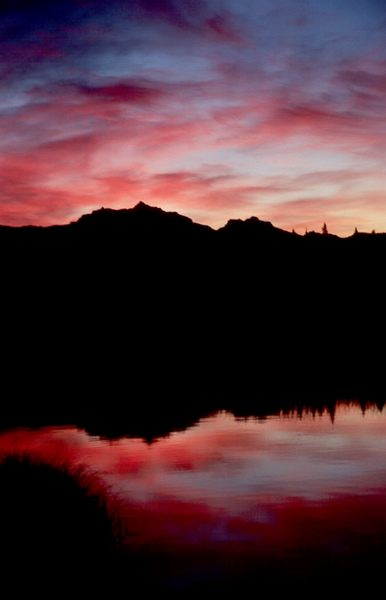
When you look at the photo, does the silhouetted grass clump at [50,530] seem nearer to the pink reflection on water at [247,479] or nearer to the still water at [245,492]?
the still water at [245,492]

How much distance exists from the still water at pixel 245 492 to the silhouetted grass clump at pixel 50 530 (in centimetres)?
188

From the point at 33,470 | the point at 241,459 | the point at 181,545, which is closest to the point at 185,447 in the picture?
the point at 241,459

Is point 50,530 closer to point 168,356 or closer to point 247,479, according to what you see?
point 247,479

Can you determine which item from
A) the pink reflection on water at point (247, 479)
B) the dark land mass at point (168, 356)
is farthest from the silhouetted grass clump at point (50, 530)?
the dark land mass at point (168, 356)

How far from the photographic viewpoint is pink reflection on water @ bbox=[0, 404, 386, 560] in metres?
20.4

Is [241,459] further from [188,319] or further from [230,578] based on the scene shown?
[188,319]

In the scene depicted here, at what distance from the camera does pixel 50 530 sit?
47.7 ft

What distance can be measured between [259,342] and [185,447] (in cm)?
11006

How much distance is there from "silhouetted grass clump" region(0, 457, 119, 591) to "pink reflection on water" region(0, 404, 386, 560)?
3020 millimetres

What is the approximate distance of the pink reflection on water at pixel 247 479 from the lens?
20359mm

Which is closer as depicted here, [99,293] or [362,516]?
[362,516]

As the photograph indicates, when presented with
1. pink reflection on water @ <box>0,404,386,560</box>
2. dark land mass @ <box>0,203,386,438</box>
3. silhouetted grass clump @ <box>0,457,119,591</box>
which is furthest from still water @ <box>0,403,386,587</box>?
dark land mass @ <box>0,203,386,438</box>

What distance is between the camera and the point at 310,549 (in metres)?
18.7

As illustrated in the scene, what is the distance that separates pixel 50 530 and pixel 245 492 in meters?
13.2
